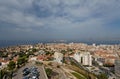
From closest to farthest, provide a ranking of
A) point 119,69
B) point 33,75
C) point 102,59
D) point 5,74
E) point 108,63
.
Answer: point 33,75 < point 5,74 < point 119,69 < point 108,63 < point 102,59

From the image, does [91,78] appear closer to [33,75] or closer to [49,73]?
[49,73]

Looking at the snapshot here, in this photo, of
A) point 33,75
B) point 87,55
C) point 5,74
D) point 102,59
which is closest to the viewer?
point 33,75


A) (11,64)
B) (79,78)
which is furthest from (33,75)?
(11,64)

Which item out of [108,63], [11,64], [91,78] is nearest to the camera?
[91,78]

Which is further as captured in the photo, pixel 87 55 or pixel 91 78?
pixel 87 55

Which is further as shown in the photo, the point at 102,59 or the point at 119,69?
the point at 102,59

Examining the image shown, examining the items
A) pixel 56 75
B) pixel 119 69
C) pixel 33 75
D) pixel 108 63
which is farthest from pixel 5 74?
pixel 108 63

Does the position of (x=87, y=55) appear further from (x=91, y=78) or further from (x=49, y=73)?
(x=49, y=73)

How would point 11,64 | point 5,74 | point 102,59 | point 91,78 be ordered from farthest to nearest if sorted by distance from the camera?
point 102,59, point 11,64, point 91,78, point 5,74

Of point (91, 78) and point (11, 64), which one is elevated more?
point (11, 64)
